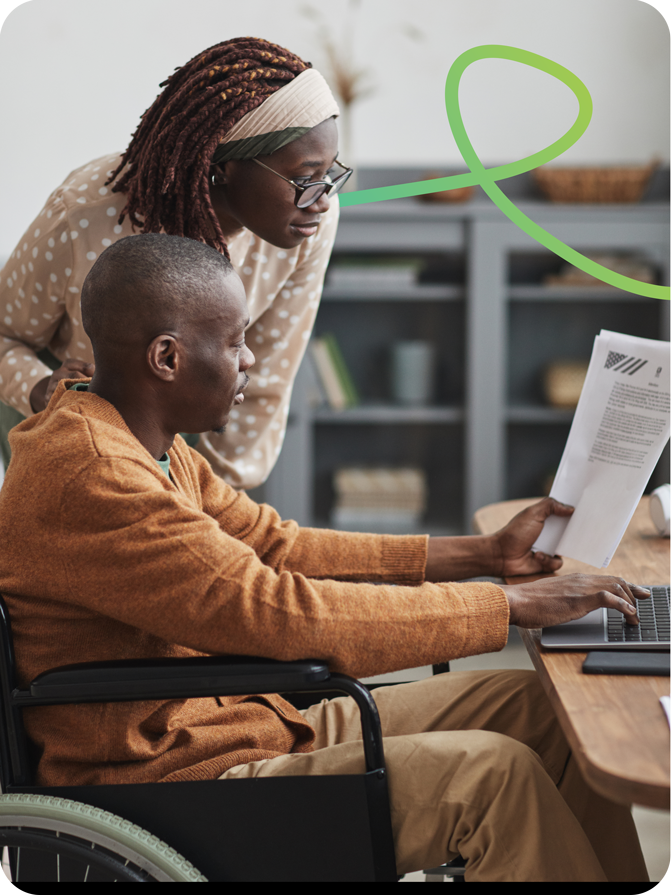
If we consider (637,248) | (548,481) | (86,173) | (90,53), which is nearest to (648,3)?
(637,248)

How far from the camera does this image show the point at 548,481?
333cm

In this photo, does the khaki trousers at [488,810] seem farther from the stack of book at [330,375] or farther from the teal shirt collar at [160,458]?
the stack of book at [330,375]

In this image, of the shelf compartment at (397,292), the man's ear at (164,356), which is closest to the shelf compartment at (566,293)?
the shelf compartment at (397,292)

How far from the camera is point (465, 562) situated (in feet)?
4.25

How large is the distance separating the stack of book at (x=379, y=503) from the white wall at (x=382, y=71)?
1.11 metres

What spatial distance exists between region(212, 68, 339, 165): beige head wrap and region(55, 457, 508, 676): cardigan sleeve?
51 cm

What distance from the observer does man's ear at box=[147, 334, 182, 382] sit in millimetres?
958

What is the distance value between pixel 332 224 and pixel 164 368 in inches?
27.0

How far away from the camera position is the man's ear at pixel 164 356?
3.14ft

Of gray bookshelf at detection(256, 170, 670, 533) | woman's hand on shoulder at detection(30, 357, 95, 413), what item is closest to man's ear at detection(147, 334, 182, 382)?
woman's hand on shoulder at detection(30, 357, 95, 413)

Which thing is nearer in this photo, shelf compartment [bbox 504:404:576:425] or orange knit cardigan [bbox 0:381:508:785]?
orange knit cardigan [bbox 0:381:508:785]

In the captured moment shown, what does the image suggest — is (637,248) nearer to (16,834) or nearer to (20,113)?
(20,113)

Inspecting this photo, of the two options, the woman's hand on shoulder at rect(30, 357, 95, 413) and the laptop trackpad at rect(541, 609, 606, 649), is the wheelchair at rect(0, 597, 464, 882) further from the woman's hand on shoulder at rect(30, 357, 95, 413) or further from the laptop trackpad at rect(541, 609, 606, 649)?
the woman's hand on shoulder at rect(30, 357, 95, 413)

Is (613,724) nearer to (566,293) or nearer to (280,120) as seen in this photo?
(280,120)
